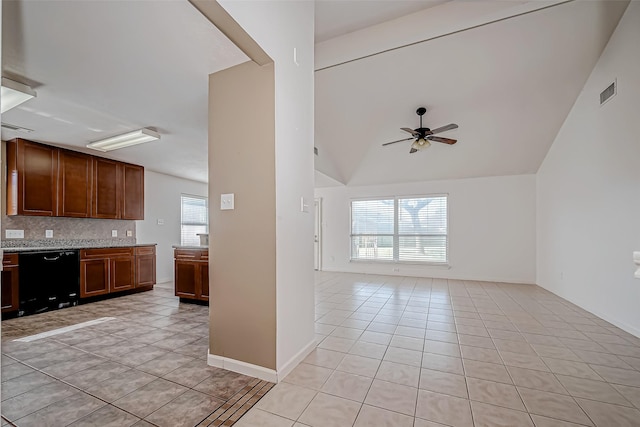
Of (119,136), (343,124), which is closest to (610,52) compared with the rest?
(343,124)

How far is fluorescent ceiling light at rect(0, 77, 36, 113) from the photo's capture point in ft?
9.36

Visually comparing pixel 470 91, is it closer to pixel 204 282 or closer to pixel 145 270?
pixel 204 282

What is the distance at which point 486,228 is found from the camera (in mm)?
6332

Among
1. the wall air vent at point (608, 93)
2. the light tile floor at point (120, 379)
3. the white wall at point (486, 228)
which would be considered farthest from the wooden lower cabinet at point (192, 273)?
the wall air vent at point (608, 93)

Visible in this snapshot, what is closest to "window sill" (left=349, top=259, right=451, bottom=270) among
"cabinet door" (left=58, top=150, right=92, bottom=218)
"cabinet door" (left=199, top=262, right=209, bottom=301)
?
"cabinet door" (left=199, top=262, right=209, bottom=301)

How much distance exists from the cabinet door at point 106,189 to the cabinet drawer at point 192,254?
67.1 inches

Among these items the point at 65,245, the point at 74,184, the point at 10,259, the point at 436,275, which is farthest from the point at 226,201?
the point at 436,275

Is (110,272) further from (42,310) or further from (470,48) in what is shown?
(470,48)

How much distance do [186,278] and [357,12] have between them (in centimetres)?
419

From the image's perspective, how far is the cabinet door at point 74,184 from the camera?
4738mm

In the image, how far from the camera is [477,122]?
521 cm

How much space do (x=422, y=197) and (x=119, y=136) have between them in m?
5.81

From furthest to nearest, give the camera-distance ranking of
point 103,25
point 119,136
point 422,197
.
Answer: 1. point 422,197
2. point 119,136
3. point 103,25

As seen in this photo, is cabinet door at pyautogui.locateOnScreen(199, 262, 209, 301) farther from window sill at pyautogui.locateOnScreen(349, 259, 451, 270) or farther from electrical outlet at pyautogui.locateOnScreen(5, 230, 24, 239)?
window sill at pyautogui.locateOnScreen(349, 259, 451, 270)
